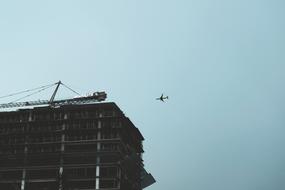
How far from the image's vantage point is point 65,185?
653 ft
